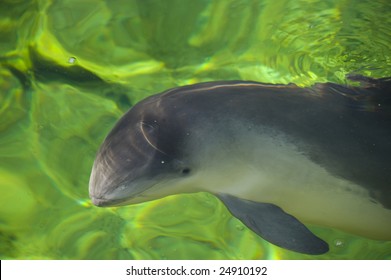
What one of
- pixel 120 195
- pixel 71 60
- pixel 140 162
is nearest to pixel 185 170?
pixel 140 162

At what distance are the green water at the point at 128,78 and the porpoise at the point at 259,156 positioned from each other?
3.19 feet

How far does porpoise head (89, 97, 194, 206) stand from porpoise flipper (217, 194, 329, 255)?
488mm

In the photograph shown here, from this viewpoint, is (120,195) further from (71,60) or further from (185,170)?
(71,60)

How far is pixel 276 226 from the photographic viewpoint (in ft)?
10.9

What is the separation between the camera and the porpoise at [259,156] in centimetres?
315

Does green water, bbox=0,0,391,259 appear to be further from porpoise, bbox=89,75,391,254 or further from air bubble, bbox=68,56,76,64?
porpoise, bbox=89,75,391,254

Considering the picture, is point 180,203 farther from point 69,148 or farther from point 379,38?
point 379,38

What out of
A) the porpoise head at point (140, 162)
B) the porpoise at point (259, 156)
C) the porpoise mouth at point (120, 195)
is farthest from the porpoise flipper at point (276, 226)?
the porpoise mouth at point (120, 195)

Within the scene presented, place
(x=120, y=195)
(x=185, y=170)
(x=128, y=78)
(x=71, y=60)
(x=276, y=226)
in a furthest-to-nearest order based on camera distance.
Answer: (x=71, y=60) < (x=128, y=78) < (x=276, y=226) < (x=185, y=170) < (x=120, y=195)

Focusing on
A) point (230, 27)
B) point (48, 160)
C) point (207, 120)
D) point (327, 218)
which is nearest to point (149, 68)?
point (230, 27)


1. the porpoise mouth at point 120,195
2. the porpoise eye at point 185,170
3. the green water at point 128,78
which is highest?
the porpoise eye at point 185,170

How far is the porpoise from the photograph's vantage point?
10.3 feet

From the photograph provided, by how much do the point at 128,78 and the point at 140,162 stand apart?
2.41 m

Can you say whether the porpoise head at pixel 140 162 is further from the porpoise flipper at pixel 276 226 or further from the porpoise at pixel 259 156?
the porpoise flipper at pixel 276 226
